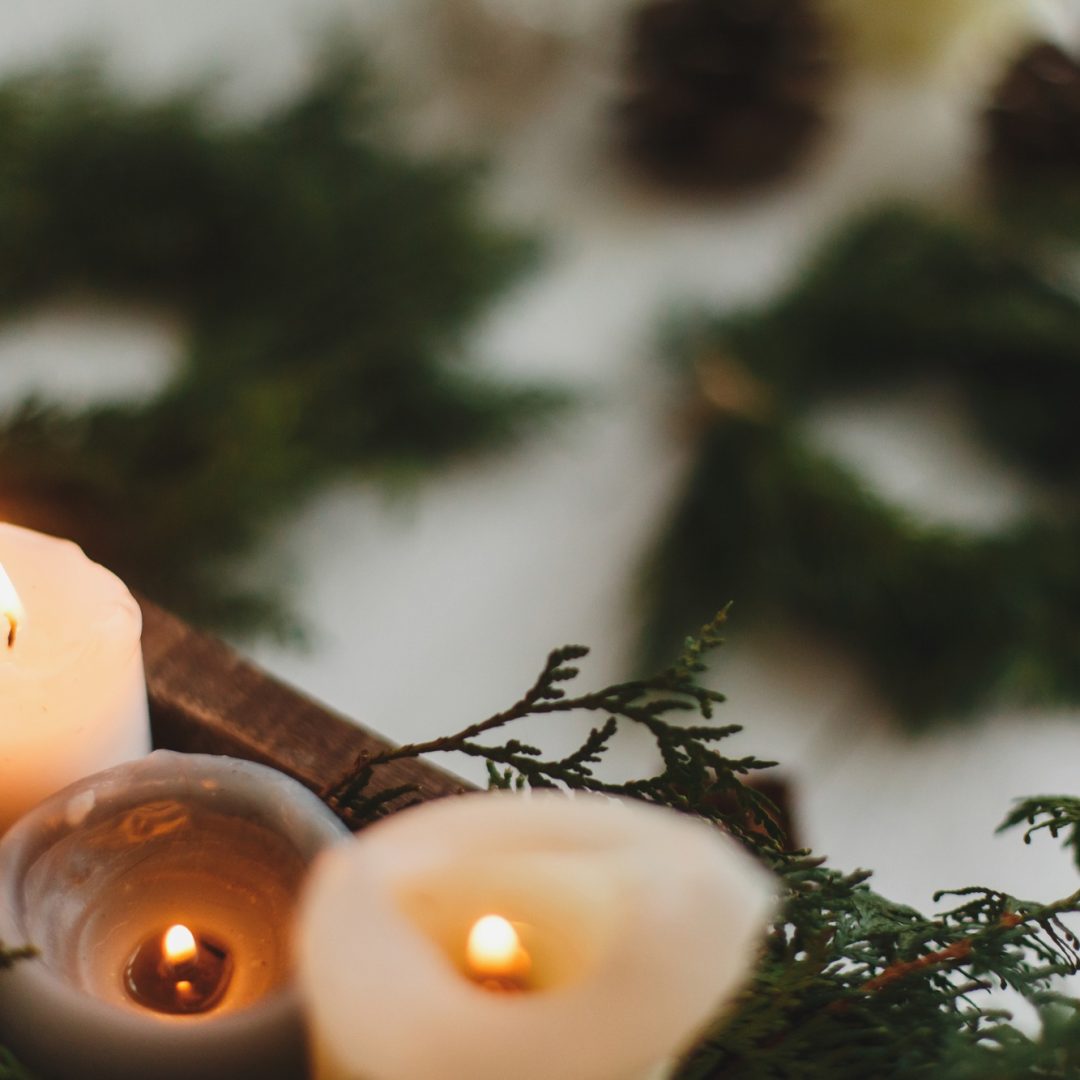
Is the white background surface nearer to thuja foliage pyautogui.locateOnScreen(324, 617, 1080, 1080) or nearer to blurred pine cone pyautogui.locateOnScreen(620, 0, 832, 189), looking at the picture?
blurred pine cone pyautogui.locateOnScreen(620, 0, 832, 189)

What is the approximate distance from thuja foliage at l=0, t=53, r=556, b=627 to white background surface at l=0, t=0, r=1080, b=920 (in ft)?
0.13

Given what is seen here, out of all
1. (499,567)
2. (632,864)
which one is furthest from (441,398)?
(632,864)

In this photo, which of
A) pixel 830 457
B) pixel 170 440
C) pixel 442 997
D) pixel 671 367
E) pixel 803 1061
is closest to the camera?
pixel 442 997

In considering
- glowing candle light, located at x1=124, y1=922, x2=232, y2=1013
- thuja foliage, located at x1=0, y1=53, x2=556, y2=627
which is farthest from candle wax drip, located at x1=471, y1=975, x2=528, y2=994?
thuja foliage, located at x1=0, y1=53, x2=556, y2=627

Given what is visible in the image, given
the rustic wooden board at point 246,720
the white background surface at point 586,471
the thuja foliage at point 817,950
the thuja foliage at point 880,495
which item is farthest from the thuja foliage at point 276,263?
the thuja foliage at point 817,950

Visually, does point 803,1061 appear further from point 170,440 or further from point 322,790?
point 170,440

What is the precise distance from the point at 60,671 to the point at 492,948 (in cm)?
15

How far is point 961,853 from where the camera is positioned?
788mm

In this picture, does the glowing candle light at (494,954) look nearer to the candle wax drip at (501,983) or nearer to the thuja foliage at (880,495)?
the candle wax drip at (501,983)

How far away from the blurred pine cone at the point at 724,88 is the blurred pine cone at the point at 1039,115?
0.57 feet

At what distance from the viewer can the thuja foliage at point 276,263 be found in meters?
0.89

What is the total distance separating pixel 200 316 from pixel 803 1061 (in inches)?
32.4

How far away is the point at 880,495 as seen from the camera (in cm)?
91

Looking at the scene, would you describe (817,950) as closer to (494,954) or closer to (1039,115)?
(494,954)
